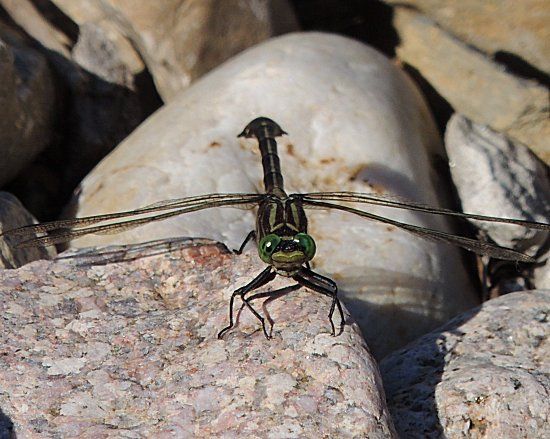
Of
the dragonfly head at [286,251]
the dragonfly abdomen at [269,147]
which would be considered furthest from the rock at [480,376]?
the dragonfly abdomen at [269,147]

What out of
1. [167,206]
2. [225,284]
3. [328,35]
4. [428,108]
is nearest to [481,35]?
[428,108]

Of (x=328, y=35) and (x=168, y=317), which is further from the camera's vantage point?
(x=328, y=35)

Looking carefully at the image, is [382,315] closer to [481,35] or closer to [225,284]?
[225,284]

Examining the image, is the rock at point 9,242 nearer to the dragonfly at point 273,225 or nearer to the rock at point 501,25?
the dragonfly at point 273,225

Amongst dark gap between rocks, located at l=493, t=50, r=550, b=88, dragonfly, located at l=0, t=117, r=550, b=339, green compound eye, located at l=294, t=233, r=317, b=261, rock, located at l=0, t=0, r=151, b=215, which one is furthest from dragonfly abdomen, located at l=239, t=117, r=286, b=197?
dark gap between rocks, located at l=493, t=50, r=550, b=88

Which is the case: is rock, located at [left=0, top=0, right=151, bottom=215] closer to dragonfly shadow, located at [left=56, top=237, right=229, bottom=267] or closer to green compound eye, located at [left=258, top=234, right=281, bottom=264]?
dragonfly shadow, located at [left=56, top=237, right=229, bottom=267]
